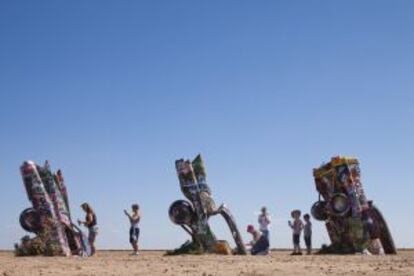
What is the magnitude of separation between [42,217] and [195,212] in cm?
462

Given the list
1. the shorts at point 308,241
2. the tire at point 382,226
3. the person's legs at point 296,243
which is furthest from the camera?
the shorts at point 308,241

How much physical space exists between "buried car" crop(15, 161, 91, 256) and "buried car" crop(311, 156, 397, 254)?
8.24 m

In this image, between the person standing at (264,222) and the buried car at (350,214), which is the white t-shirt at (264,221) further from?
the buried car at (350,214)

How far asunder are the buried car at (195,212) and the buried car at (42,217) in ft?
11.2

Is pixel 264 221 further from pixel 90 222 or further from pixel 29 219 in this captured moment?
pixel 29 219

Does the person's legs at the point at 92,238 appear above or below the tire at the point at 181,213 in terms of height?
below

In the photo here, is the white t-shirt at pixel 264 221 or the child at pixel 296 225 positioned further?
the child at pixel 296 225

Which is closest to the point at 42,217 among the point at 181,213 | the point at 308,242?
the point at 181,213

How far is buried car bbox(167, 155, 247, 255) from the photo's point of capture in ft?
67.4

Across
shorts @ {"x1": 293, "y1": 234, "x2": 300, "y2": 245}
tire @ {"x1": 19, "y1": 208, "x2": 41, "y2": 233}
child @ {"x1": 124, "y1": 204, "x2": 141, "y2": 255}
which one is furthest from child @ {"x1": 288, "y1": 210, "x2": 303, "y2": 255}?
tire @ {"x1": 19, "y1": 208, "x2": 41, "y2": 233}

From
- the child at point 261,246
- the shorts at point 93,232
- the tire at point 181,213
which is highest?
the tire at point 181,213

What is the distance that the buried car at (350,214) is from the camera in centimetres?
2070

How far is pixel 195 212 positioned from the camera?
20656 millimetres

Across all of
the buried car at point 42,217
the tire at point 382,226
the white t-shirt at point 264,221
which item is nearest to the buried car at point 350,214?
the tire at point 382,226
